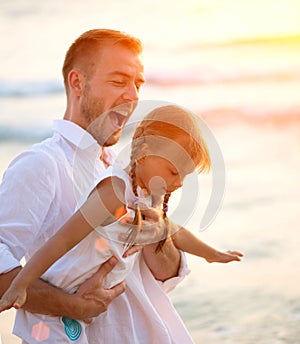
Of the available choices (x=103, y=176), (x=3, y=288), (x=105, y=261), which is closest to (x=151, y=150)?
(x=103, y=176)

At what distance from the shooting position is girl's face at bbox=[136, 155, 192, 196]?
3047 millimetres

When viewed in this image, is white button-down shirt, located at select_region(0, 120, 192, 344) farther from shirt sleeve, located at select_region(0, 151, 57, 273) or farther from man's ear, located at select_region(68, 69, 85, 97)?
man's ear, located at select_region(68, 69, 85, 97)

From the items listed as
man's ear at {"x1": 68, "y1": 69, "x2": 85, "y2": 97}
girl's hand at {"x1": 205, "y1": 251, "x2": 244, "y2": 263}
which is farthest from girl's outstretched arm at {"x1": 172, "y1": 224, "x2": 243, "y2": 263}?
man's ear at {"x1": 68, "y1": 69, "x2": 85, "y2": 97}

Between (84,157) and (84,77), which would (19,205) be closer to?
(84,157)

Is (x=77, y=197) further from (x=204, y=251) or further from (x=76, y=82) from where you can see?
(x=76, y=82)

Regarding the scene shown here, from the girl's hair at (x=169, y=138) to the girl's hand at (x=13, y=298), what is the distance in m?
0.35

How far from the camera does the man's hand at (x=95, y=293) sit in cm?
321

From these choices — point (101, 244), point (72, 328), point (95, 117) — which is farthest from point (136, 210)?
point (95, 117)

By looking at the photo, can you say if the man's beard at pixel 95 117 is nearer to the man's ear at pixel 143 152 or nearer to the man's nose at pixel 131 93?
the man's nose at pixel 131 93

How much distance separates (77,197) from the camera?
3350 millimetres

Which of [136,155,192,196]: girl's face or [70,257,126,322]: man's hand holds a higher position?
[136,155,192,196]: girl's face

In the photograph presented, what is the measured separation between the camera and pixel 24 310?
11.0ft

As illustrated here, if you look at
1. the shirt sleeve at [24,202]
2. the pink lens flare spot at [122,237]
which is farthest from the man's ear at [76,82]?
the pink lens flare spot at [122,237]

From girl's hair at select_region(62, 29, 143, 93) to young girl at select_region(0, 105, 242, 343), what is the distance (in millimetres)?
659
